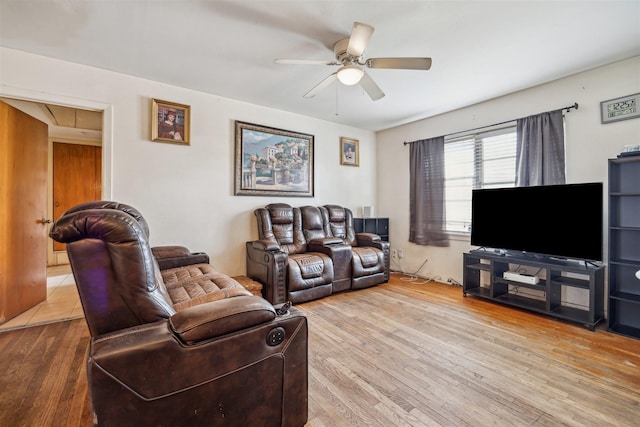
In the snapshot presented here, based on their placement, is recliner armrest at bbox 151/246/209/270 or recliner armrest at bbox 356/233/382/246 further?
recliner armrest at bbox 356/233/382/246

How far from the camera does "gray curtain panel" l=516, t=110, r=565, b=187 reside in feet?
10.0

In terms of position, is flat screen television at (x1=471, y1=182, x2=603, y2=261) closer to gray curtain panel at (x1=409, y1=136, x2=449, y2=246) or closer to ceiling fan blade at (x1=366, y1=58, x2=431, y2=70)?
gray curtain panel at (x1=409, y1=136, x2=449, y2=246)

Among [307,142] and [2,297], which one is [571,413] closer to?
[307,142]

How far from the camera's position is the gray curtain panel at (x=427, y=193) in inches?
166

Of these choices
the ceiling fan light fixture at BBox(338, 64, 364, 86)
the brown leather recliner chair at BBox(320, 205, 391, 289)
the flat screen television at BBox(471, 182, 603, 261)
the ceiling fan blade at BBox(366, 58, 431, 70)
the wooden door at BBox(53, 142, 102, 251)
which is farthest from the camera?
the wooden door at BBox(53, 142, 102, 251)

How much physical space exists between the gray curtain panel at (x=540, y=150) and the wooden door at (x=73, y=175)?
23.3 feet

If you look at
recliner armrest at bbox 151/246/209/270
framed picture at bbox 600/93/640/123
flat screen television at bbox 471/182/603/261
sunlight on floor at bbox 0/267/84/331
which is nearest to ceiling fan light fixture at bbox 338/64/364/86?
flat screen television at bbox 471/182/603/261

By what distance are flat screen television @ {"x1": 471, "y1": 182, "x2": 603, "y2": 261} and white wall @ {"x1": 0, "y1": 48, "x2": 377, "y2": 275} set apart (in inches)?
99.2

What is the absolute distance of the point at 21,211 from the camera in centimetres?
285

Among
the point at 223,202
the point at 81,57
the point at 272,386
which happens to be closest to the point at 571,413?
the point at 272,386

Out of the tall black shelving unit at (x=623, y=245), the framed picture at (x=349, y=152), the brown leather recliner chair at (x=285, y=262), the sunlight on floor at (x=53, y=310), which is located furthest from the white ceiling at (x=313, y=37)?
the sunlight on floor at (x=53, y=310)

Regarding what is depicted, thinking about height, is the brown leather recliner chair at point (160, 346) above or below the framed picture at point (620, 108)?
below

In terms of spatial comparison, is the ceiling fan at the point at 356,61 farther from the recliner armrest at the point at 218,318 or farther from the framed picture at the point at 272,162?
the recliner armrest at the point at 218,318

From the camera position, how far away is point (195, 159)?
3457 millimetres
